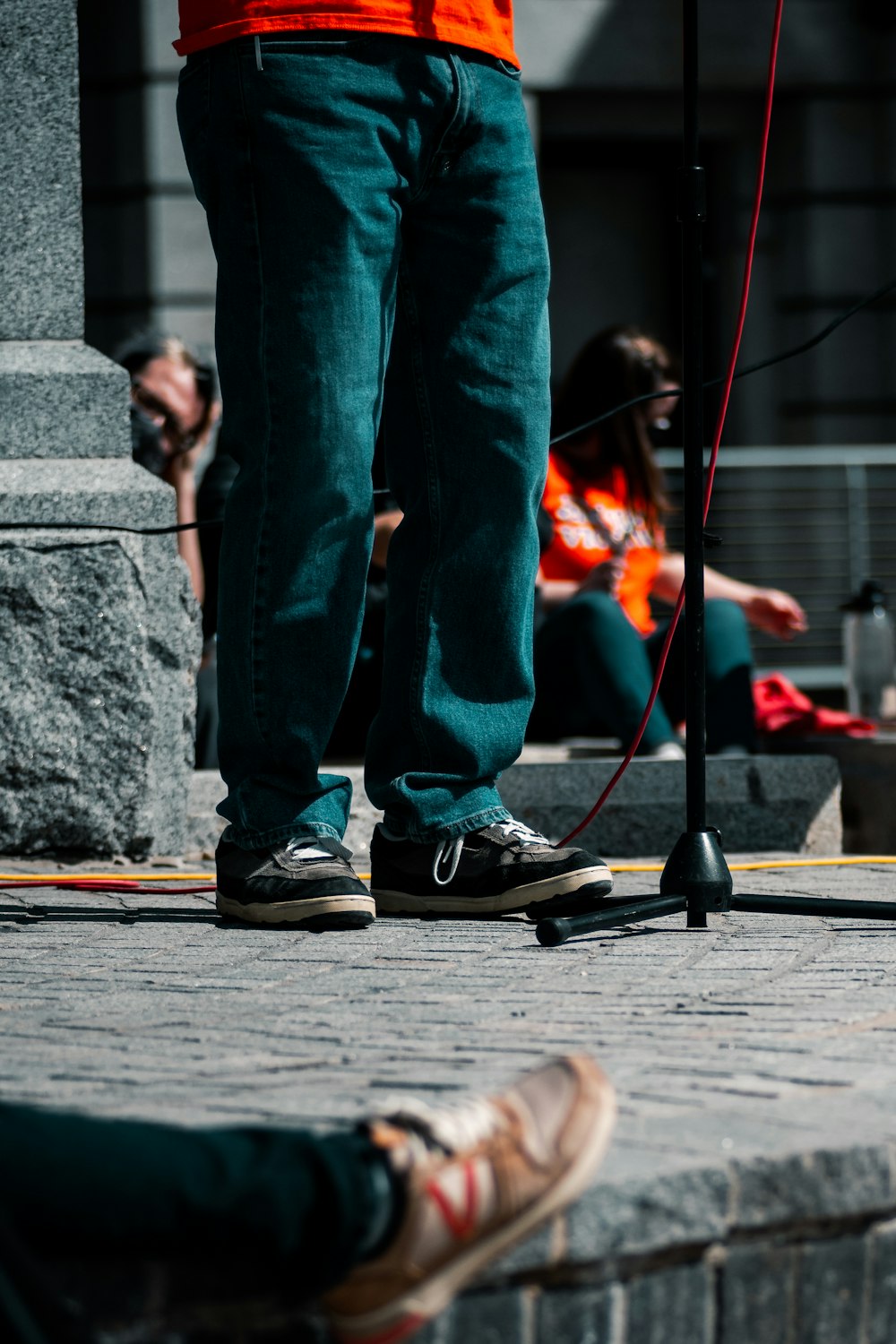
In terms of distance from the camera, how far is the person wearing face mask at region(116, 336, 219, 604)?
5273mm

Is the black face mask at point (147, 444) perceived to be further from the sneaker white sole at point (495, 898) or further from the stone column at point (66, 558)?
the sneaker white sole at point (495, 898)

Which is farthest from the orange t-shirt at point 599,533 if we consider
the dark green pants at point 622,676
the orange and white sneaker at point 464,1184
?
the orange and white sneaker at point 464,1184

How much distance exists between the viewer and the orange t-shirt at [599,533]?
210 inches

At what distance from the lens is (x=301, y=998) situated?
7.35ft

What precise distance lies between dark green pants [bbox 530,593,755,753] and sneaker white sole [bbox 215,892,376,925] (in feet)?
6.60

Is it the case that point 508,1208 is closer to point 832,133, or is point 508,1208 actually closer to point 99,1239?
point 99,1239

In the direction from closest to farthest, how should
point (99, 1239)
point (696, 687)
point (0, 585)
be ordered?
point (99, 1239), point (696, 687), point (0, 585)

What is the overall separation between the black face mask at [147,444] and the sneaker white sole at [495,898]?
2.51 m

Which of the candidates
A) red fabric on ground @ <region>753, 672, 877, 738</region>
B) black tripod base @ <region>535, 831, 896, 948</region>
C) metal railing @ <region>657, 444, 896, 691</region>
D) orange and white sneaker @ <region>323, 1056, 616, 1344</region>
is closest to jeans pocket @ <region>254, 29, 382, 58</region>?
black tripod base @ <region>535, 831, 896, 948</region>

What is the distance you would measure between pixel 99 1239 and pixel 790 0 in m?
8.98

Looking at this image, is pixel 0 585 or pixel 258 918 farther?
pixel 0 585

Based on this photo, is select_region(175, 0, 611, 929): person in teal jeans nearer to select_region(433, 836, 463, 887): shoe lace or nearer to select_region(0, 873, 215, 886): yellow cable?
select_region(433, 836, 463, 887): shoe lace

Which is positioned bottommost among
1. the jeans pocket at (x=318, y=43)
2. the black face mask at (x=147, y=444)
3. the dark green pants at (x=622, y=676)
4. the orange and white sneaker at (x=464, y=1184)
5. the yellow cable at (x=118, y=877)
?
the yellow cable at (x=118, y=877)

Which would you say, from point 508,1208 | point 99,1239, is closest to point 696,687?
point 508,1208
